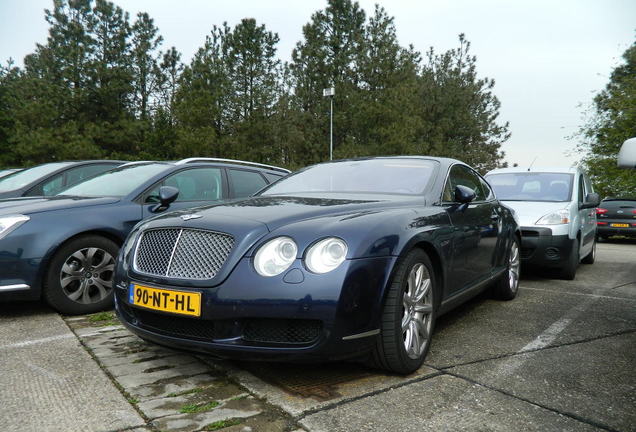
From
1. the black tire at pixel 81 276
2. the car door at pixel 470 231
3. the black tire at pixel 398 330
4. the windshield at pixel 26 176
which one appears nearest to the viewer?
the black tire at pixel 398 330

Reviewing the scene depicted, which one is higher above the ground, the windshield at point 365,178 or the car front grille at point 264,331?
the windshield at point 365,178

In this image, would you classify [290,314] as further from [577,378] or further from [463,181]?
[463,181]

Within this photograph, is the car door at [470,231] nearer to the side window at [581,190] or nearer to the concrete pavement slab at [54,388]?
the concrete pavement slab at [54,388]

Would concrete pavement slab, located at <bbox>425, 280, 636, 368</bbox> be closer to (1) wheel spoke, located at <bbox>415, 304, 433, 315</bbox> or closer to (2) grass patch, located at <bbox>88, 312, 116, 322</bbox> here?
(1) wheel spoke, located at <bbox>415, 304, 433, 315</bbox>

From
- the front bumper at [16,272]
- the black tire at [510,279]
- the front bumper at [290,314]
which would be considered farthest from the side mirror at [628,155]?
the front bumper at [16,272]

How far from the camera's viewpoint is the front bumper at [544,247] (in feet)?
20.6

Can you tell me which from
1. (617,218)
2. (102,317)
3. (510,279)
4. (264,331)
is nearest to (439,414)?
(264,331)

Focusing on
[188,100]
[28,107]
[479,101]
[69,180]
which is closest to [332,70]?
[188,100]

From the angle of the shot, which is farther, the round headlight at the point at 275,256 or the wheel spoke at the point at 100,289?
the wheel spoke at the point at 100,289

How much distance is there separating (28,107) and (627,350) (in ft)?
105

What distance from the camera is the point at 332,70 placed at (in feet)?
91.0

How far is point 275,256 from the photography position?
270 cm

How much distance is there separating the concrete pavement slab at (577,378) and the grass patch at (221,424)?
54.9 inches

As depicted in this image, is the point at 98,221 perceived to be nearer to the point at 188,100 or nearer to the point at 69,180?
the point at 69,180
